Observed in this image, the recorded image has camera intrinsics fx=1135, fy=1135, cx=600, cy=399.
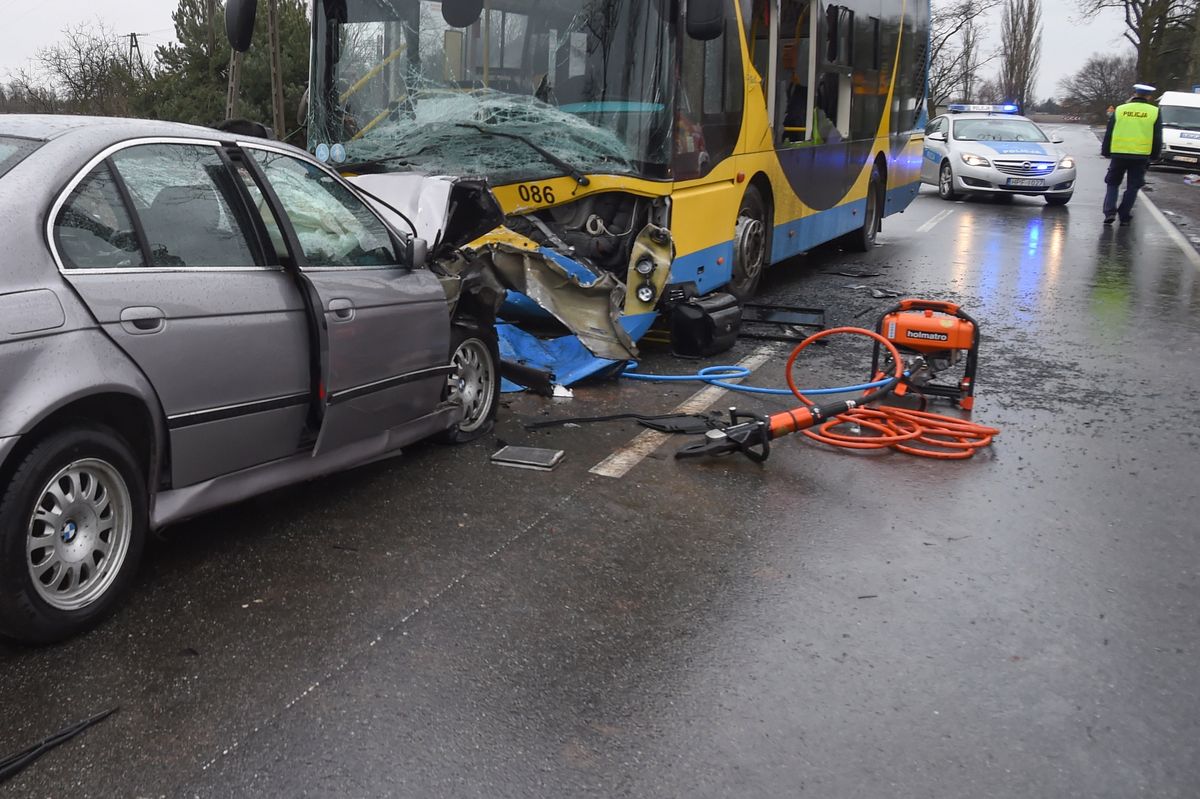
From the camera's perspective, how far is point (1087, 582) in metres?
4.36

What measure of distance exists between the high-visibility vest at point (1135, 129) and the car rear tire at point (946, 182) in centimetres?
512

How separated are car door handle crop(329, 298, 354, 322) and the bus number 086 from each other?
323 cm

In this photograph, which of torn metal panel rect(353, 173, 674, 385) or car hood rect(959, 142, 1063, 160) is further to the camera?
car hood rect(959, 142, 1063, 160)

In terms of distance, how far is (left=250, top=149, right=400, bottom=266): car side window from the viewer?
473 cm

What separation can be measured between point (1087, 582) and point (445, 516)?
2.62 meters

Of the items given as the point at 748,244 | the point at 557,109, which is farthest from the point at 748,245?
the point at 557,109

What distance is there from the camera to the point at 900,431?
246 inches

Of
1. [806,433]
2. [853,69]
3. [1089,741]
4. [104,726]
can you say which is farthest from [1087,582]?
[853,69]

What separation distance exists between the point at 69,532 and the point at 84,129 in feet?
4.67

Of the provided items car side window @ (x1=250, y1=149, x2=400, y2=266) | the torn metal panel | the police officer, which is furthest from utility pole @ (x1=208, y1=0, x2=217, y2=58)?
car side window @ (x1=250, y1=149, x2=400, y2=266)

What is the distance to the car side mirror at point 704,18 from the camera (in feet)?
23.7

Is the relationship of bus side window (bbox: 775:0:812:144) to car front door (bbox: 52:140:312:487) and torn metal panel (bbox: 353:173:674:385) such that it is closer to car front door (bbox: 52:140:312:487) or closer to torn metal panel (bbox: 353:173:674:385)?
torn metal panel (bbox: 353:173:674:385)

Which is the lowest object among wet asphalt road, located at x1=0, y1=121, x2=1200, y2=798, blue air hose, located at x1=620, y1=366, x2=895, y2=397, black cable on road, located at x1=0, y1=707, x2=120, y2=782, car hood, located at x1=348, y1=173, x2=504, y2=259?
black cable on road, located at x1=0, y1=707, x2=120, y2=782

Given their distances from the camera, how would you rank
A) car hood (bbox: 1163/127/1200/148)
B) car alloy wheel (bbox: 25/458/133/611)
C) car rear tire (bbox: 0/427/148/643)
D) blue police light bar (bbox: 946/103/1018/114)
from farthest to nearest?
car hood (bbox: 1163/127/1200/148) < blue police light bar (bbox: 946/103/1018/114) < car alloy wheel (bbox: 25/458/133/611) < car rear tire (bbox: 0/427/148/643)
